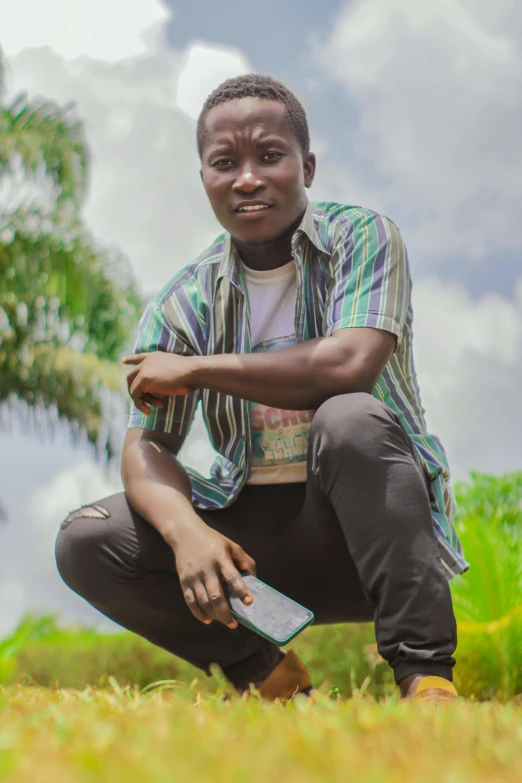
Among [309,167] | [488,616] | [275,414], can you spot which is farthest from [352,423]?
[488,616]

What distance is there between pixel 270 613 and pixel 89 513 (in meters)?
0.75

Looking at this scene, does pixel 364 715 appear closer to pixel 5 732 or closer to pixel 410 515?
pixel 5 732

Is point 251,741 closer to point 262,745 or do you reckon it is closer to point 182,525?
point 262,745

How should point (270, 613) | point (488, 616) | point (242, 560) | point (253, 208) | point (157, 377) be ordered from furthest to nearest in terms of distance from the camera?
point (488, 616) < point (253, 208) < point (157, 377) < point (242, 560) < point (270, 613)

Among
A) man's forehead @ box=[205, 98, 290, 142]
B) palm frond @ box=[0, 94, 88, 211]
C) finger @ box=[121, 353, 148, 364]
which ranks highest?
palm frond @ box=[0, 94, 88, 211]

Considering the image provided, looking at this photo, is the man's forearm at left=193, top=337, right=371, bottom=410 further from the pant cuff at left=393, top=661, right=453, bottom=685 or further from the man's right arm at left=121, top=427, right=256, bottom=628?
the pant cuff at left=393, top=661, right=453, bottom=685

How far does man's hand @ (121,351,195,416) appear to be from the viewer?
6.61 ft

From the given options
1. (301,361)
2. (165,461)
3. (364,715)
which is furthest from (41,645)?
(364,715)

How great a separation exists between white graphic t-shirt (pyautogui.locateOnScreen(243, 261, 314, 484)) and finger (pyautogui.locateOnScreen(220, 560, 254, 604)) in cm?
51

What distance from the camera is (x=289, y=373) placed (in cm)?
195

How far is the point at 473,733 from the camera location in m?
0.99

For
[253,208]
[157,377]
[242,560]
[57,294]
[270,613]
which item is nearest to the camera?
[270,613]

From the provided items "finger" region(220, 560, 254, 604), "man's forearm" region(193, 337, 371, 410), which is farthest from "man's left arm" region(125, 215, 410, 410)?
"finger" region(220, 560, 254, 604)

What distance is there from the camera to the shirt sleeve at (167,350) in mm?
2316
